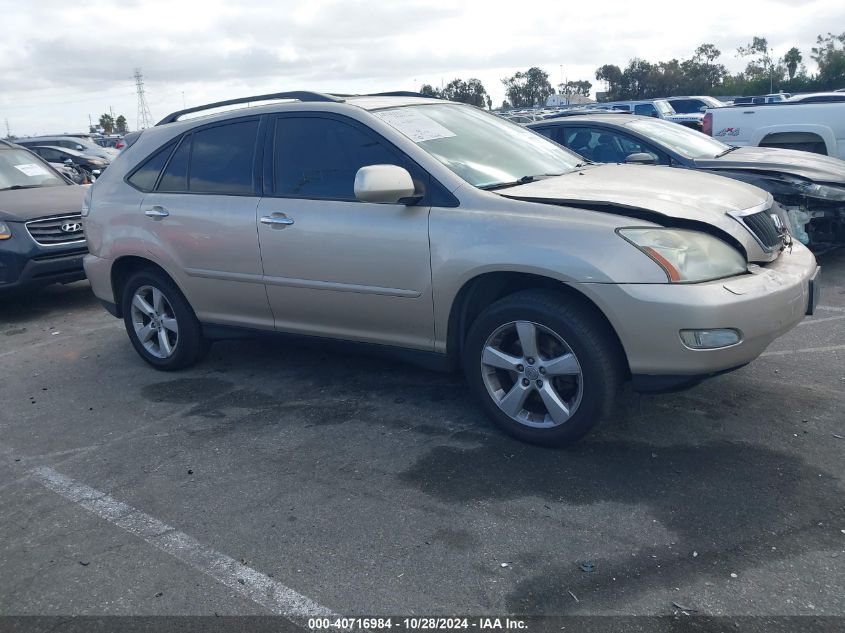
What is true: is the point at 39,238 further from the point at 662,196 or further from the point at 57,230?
the point at 662,196

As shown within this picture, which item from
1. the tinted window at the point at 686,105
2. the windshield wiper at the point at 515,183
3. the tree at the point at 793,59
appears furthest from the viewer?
the tree at the point at 793,59

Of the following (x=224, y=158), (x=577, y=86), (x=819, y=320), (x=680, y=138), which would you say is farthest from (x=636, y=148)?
(x=577, y=86)

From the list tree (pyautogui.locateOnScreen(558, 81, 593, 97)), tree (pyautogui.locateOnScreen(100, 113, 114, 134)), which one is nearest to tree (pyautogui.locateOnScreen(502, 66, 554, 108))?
tree (pyautogui.locateOnScreen(558, 81, 593, 97))

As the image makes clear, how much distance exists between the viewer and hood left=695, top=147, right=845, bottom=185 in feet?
24.1

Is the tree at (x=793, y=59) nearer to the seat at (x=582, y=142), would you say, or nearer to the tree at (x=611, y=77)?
the tree at (x=611, y=77)

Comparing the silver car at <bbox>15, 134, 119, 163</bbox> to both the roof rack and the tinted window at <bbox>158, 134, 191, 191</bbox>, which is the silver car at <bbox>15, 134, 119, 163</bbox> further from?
the tinted window at <bbox>158, 134, 191, 191</bbox>

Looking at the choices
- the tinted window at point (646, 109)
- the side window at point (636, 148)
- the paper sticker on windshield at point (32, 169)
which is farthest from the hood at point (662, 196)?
the tinted window at point (646, 109)

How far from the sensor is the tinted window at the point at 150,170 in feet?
18.1

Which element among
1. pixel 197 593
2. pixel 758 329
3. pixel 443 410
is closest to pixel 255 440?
pixel 443 410

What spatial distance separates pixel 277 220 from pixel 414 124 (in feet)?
3.23

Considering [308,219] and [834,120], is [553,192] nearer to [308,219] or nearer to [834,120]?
[308,219]

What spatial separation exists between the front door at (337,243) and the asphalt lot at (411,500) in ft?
1.83

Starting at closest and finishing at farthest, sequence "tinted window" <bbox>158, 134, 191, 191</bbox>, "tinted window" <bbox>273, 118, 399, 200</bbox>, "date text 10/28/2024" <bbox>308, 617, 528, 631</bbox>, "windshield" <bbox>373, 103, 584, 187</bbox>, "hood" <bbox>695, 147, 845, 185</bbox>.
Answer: "date text 10/28/2024" <bbox>308, 617, 528, 631</bbox>
"windshield" <bbox>373, 103, 584, 187</bbox>
"tinted window" <bbox>273, 118, 399, 200</bbox>
"tinted window" <bbox>158, 134, 191, 191</bbox>
"hood" <bbox>695, 147, 845, 185</bbox>

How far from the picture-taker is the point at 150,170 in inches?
219
